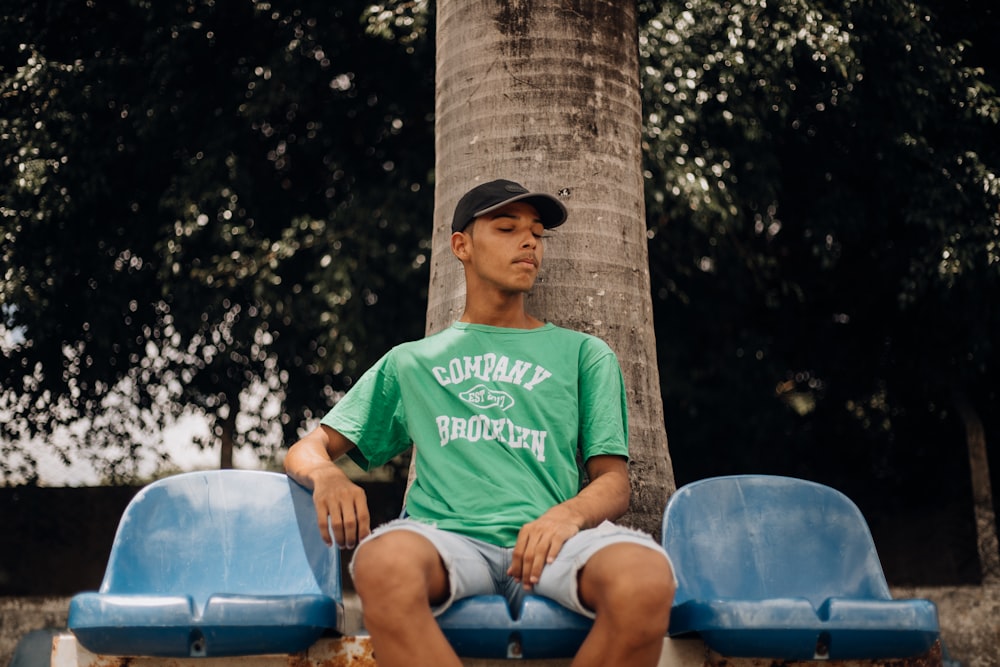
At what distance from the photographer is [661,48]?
7.04 metres

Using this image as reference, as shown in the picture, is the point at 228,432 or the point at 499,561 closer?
the point at 499,561

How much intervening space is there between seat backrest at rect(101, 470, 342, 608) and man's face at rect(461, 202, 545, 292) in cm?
87

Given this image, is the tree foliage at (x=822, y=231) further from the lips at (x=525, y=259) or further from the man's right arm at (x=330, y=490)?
the man's right arm at (x=330, y=490)

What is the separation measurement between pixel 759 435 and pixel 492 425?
7002mm

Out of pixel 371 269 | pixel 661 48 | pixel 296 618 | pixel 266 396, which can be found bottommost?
pixel 296 618

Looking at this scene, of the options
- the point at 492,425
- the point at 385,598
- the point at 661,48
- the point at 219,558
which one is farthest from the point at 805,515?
the point at 661,48

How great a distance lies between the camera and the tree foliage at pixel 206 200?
24.5 ft

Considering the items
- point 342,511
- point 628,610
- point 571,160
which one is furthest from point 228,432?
point 628,610

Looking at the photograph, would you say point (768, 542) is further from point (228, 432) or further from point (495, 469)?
point (228, 432)

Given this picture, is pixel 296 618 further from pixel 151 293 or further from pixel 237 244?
pixel 151 293

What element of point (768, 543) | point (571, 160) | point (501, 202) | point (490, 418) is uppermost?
point (571, 160)

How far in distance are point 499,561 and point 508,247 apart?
91cm

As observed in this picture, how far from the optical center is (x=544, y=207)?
9.96 ft

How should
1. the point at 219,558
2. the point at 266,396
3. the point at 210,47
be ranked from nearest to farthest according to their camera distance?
the point at 219,558
the point at 210,47
the point at 266,396
